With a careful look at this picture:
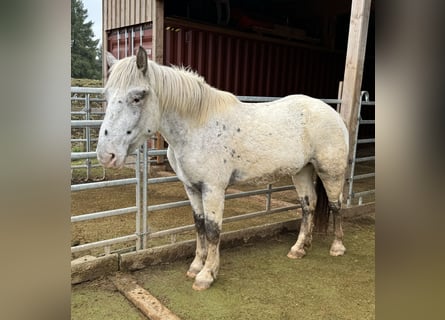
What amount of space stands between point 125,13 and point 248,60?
2265 millimetres

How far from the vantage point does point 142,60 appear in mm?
1954

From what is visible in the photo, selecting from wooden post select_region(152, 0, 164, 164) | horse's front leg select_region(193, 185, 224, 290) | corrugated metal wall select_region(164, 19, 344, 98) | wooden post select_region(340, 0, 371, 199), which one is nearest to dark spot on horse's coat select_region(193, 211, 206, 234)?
horse's front leg select_region(193, 185, 224, 290)

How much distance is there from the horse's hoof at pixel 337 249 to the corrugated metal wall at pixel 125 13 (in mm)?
4460

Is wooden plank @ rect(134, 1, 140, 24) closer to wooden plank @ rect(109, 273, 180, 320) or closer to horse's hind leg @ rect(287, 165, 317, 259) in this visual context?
horse's hind leg @ rect(287, 165, 317, 259)

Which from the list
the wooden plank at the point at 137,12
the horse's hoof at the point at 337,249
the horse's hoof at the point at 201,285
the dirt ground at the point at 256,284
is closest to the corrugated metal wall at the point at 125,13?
the wooden plank at the point at 137,12

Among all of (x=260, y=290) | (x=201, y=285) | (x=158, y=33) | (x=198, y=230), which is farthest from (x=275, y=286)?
(x=158, y=33)

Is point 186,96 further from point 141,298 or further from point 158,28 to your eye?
point 158,28

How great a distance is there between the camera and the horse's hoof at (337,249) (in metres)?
2.99

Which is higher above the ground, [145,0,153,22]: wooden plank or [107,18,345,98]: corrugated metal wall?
[145,0,153,22]: wooden plank

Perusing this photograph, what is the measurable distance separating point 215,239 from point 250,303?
1.42 ft

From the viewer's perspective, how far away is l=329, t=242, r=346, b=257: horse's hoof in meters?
2.99
